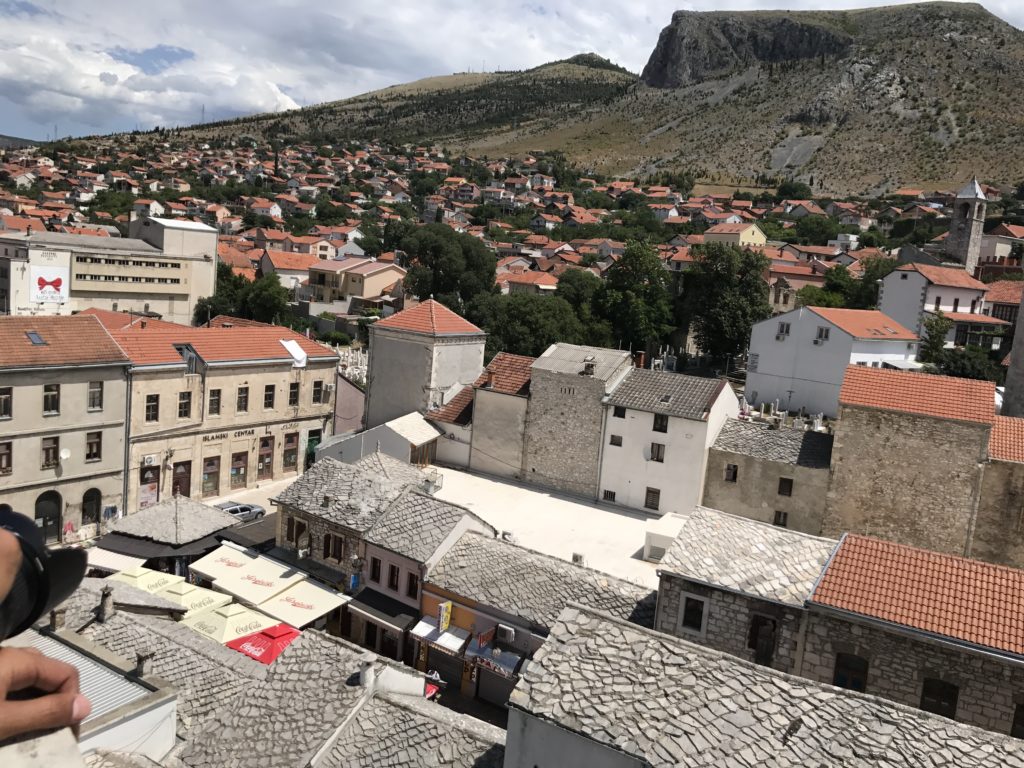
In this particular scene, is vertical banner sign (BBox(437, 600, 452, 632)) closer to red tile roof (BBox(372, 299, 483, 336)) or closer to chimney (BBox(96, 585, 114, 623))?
chimney (BBox(96, 585, 114, 623))

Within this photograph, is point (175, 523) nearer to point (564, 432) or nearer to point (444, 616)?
point (444, 616)

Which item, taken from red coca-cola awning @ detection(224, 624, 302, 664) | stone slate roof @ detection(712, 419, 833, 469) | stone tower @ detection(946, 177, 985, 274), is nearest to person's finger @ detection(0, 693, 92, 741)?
red coca-cola awning @ detection(224, 624, 302, 664)

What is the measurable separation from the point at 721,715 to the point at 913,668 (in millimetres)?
5763

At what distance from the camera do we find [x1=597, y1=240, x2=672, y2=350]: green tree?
5328 cm

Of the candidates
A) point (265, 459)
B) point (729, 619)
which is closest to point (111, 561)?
point (265, 459)

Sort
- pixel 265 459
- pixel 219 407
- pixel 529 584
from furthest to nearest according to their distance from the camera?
pixel 265 459 < pixel 219 407 < pixel 529 584

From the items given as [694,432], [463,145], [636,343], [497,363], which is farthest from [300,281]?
[463,145]

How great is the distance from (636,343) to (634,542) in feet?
99.9

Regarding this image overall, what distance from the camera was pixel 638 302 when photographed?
174 ft

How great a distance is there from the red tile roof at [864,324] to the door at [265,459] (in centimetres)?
2807

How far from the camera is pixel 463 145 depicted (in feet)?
616

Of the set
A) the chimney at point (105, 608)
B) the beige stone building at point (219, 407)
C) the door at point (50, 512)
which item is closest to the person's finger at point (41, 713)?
the chimney at point (105, 608)

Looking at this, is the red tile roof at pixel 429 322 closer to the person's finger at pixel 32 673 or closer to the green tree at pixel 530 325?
the green tree at pixel 530 325

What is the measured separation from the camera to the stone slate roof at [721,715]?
9156 millimetres
